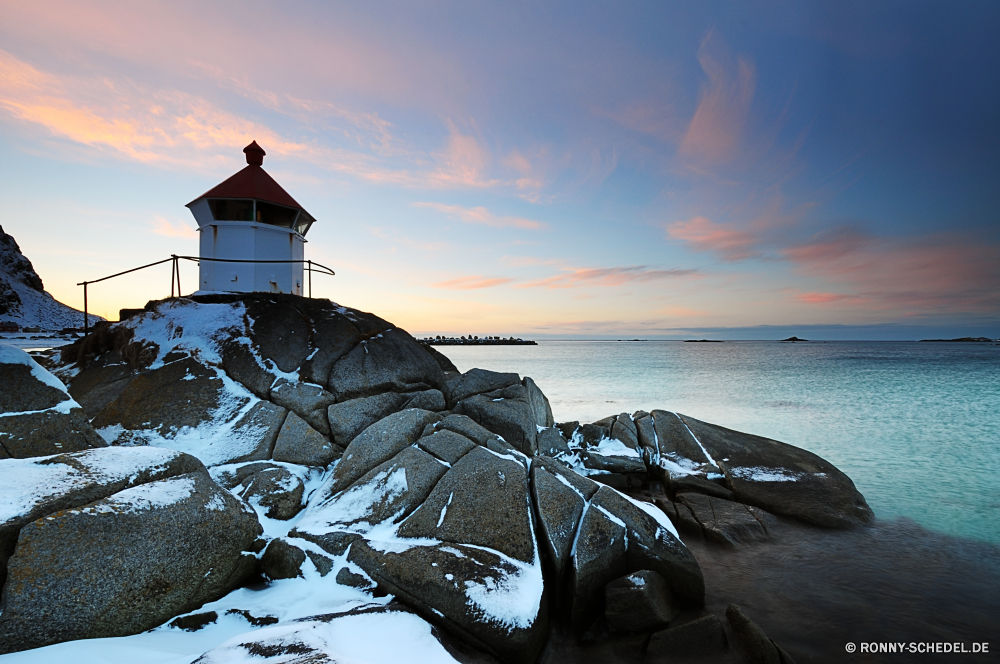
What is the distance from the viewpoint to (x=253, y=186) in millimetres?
15734

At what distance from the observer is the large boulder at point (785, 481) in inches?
391

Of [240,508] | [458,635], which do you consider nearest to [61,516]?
[240,508]

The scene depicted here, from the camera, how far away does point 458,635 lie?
4828mm

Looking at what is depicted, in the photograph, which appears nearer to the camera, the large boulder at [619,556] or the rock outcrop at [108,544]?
the rock outcrop at [108,544]

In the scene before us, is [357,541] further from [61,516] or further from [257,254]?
[257,254]

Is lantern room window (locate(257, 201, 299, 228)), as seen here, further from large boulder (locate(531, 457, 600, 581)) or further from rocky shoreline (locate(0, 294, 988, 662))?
large boulder (locate(531, 457, 600, 581))

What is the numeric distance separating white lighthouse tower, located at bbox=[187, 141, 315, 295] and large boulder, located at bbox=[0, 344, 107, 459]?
8.58 meters

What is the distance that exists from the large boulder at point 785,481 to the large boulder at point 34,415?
13.6 metres

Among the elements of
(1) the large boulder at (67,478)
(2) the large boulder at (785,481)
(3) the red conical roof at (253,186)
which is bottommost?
(2) the large boulder at (785,481)

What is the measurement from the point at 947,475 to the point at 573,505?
16423 millimetres

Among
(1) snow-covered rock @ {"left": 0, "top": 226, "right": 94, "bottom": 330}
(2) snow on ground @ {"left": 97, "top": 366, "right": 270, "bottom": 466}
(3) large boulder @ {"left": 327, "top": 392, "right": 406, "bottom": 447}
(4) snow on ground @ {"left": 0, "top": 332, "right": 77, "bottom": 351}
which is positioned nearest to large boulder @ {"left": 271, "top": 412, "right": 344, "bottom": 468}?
(3) large boulder @ {"left": 327, "top": 392, "right": 406, "bottom": 447}

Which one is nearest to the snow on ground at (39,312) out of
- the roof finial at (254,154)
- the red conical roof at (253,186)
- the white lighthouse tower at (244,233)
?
the roof finial at (254,154)

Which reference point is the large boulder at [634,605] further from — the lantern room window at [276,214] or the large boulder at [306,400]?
the lantern room window at [276,214]

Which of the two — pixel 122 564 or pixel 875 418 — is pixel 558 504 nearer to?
pixel 122 564
